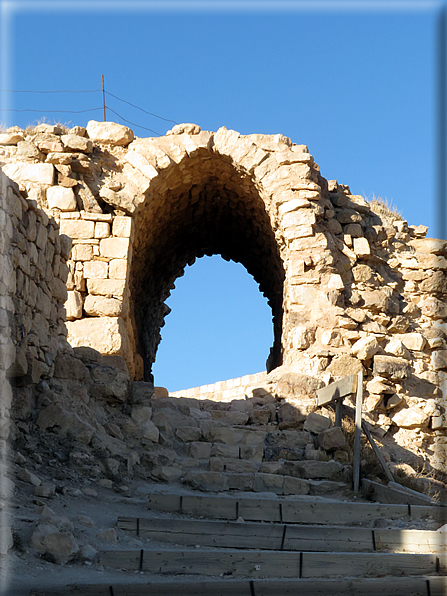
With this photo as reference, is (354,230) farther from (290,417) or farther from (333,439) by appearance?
(333,439)

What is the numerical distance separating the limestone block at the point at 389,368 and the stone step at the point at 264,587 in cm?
492

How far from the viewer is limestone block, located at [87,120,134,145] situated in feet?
32.6

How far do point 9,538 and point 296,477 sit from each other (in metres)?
3.59

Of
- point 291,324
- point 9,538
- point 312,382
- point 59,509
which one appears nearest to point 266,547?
point 59,509

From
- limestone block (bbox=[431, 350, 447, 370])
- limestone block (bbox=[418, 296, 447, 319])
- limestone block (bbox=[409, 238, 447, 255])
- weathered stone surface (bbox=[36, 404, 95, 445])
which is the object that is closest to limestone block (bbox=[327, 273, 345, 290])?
A: limestone block (bbox=[418, 296, 447, 319])

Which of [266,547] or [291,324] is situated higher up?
[291,324]

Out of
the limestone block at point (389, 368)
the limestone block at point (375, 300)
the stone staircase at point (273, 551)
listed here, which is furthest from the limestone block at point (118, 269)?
the stone staircase at point (273, 551)

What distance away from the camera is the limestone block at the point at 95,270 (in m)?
9.03

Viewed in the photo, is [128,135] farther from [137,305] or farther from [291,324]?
[291,324]

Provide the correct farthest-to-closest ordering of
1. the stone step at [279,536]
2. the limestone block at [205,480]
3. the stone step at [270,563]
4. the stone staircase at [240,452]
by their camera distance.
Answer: the stone staircase at [240,452], the limestone block at [205,480], the stone step at [279,536], the stone step at [270,563]

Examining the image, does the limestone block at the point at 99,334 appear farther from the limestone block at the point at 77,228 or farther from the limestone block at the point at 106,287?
the limestone block at the point at 77,228

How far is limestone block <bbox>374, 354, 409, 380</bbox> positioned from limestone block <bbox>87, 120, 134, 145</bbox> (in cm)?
483

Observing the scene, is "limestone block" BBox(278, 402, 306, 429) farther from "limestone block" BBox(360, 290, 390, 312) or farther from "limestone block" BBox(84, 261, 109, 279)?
"limestone block" BBox(84, 261, 109, 279)

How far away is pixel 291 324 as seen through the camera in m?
9.23
